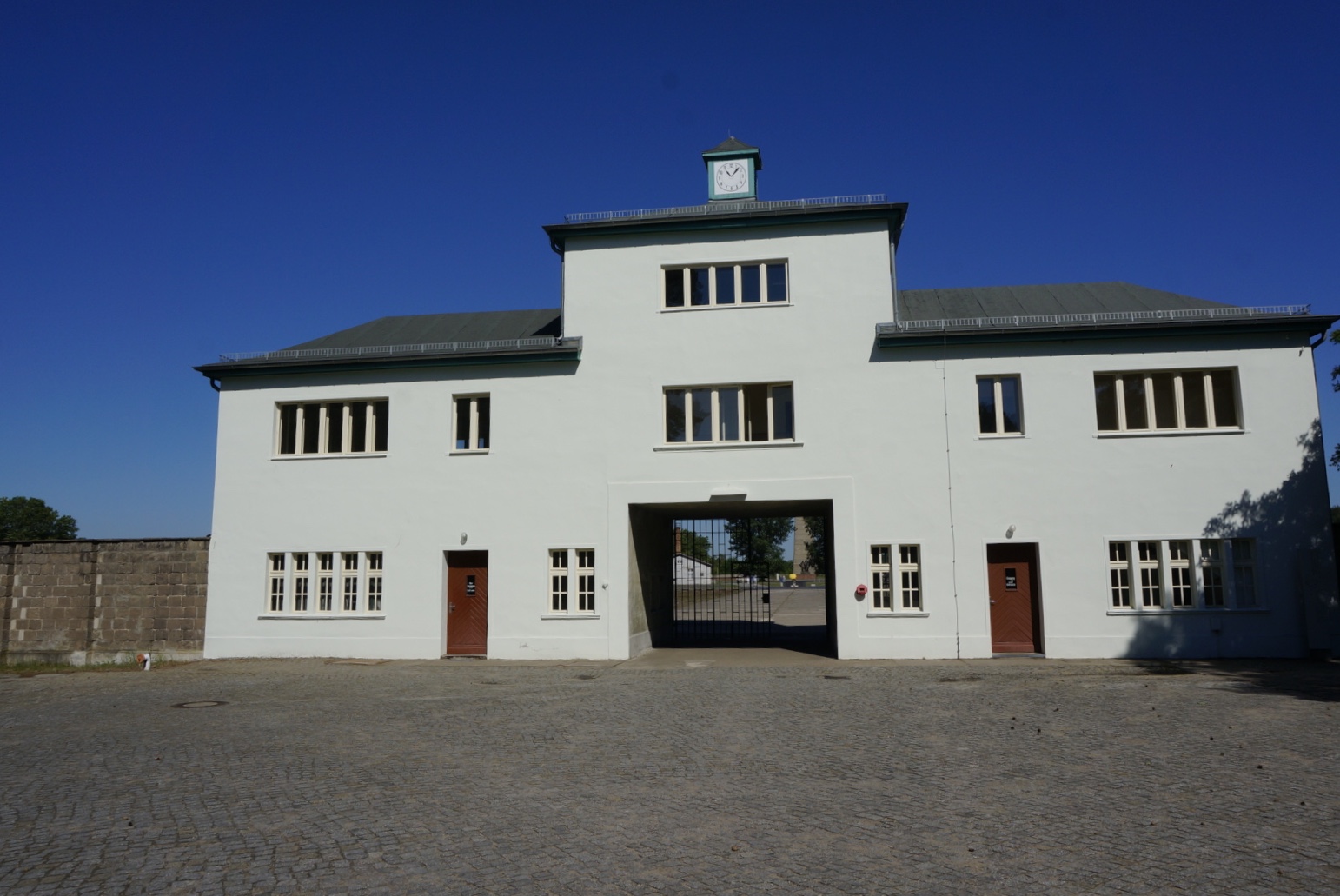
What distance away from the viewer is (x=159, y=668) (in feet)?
65.6

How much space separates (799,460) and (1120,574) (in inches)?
270

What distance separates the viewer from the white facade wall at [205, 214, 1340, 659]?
1875 cm

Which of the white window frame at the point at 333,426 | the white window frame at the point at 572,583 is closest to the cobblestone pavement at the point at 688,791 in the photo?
the white window frame at the point at 572,583

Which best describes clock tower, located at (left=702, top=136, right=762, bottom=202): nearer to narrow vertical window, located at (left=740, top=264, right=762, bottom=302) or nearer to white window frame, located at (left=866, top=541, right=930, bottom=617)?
narrow vertical window, located at (left=740, top=264, right=762, bottom=302)

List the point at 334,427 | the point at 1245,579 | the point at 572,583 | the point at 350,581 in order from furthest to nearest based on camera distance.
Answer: the point at 334,427
the point at 350,581
the point at 572,583
the point at 1245,579

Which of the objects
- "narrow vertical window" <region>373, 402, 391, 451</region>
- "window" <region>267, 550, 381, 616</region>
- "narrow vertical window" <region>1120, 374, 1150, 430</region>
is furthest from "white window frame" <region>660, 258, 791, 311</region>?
"window" <region>267, 550, 381, 616</region>

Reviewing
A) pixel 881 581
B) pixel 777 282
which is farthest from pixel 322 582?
pixel 881 581

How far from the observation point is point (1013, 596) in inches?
756

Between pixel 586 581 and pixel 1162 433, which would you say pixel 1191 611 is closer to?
pixel 1162 433

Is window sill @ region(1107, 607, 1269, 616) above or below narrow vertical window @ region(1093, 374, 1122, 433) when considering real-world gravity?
below

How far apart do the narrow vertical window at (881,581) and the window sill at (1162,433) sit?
4946mm

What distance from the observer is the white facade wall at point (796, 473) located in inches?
738

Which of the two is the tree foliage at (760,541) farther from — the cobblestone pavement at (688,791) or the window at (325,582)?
the cobblestone pavement at (688,791)

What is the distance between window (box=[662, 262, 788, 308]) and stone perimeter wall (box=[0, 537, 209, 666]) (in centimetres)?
1230
